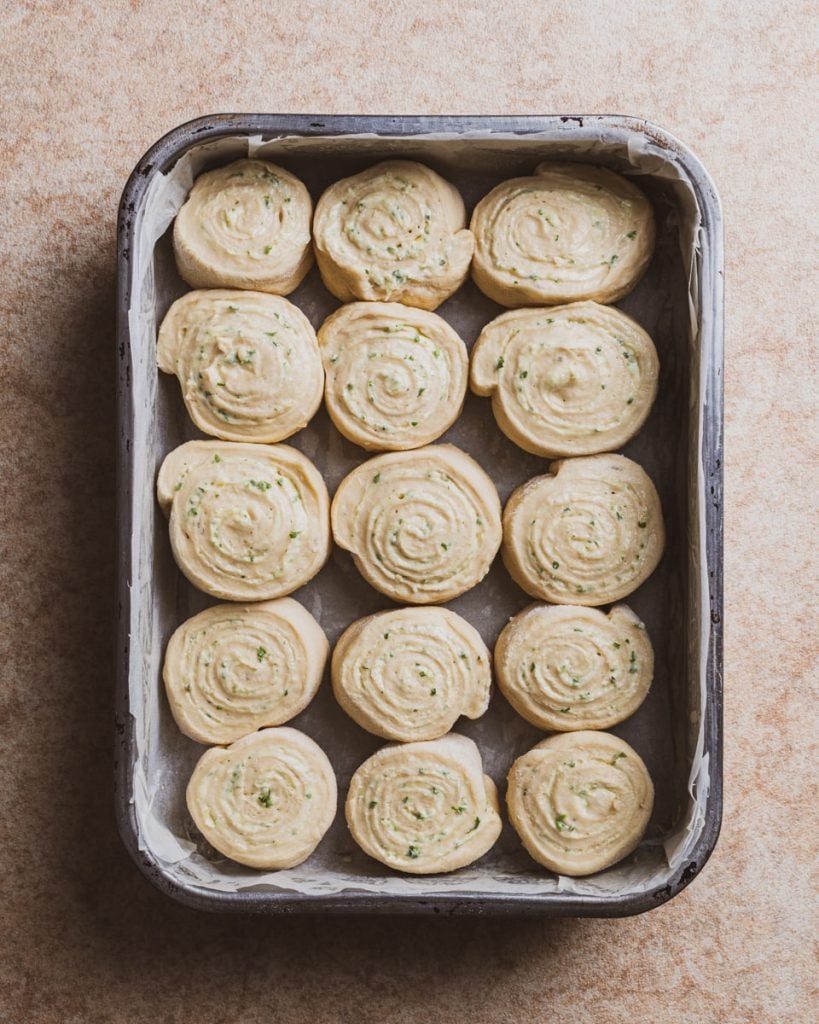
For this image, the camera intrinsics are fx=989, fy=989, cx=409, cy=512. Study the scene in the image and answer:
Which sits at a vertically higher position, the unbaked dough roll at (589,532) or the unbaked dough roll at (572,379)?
Result: the unbaked dough roll at (572,379)

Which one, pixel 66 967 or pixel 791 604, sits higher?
pixel 791 604

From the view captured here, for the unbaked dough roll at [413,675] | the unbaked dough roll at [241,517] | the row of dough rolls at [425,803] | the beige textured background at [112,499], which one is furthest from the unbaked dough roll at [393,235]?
the row of dough rolls at [425,803]

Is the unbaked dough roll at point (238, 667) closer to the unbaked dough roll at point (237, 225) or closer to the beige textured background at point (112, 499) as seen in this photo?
the beige textured background at point (112, 499)

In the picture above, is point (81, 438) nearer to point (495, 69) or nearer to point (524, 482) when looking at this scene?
point (524, 482)

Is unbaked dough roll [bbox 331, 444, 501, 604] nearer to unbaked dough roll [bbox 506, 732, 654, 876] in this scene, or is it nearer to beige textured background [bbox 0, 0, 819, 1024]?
unbaked dough roll [bbox 506, 732, 654, 876]

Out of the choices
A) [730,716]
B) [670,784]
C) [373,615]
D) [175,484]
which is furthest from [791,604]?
[175,484]

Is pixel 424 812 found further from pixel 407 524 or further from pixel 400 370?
pixel 400 370
